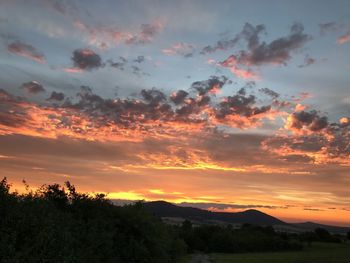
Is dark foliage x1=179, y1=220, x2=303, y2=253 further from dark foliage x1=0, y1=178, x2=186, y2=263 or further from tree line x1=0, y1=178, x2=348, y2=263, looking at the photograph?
dark foliage x1=0, y1=178, x2=186, y2=263

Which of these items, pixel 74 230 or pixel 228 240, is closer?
pixel 74 230

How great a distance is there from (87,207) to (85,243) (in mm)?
8252

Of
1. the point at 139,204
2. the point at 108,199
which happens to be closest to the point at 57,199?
the point at 108,199

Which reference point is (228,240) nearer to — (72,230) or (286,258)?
(286,258)

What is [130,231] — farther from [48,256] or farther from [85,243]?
[48,256]

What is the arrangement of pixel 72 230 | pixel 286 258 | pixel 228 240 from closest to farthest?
Answer: 1. pixel 72 230
2. pixel 286 258
3. pixel 228 240

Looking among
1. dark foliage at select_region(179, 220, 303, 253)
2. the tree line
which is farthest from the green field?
the tree line

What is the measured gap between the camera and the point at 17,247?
2342 cm

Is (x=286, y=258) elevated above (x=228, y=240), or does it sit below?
below

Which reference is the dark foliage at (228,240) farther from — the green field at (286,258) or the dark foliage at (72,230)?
the dark foliage at (72,230)

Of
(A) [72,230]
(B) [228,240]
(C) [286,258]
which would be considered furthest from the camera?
(B) [228,240]

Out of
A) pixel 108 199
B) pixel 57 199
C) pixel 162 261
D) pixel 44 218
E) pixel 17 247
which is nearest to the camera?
pixel 17 247

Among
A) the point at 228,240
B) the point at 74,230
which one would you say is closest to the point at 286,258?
the point at 228,240

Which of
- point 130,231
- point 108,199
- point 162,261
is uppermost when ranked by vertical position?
point 108,199
